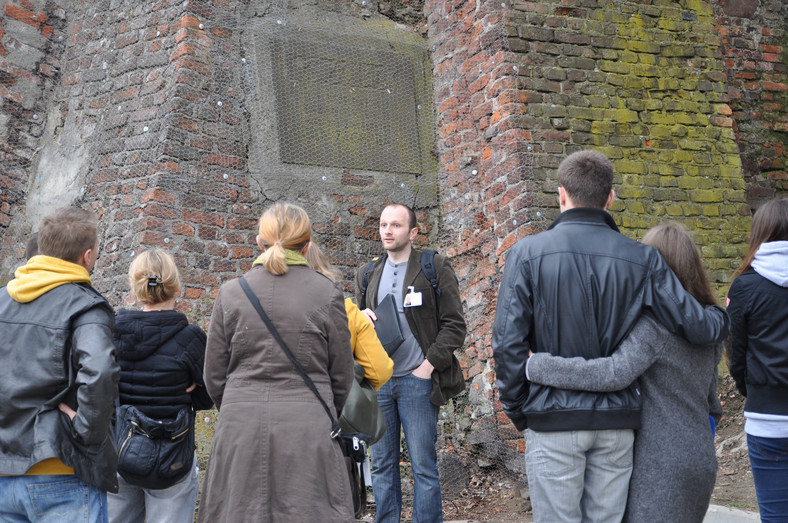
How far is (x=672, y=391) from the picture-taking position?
8.64 feet

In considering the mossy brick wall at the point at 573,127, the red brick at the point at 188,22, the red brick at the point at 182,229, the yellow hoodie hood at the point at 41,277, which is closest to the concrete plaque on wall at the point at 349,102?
the mossy brick wall at the point at 573,127

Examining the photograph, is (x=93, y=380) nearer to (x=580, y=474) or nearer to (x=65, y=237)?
(x=65, y=237)

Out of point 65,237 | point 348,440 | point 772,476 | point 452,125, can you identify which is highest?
point 452,125

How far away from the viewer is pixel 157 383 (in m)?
3.14

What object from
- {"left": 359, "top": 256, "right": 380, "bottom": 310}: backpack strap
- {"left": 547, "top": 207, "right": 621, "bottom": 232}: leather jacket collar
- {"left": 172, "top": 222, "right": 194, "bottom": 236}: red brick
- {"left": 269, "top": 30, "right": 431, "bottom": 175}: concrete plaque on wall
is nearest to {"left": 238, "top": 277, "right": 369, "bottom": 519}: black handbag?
{"left": 547, "top": 207, "right": 621, "bottom": 232}: leather jacket collar

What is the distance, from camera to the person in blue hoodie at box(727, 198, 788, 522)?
3.04 metres

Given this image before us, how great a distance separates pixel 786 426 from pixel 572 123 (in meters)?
2.85

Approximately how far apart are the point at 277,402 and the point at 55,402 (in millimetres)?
715

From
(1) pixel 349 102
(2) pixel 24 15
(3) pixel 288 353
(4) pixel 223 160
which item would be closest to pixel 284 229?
(3) pixel 288 353

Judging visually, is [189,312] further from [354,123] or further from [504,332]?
[504,332]

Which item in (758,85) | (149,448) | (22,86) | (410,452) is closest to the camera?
(149,448)

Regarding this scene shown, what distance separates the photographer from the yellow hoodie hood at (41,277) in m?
2.68

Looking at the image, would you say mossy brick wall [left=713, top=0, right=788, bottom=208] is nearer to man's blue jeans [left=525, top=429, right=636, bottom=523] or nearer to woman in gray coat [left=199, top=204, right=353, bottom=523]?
man's blue jeans [left=525, top=429, right=636, bottom=523]

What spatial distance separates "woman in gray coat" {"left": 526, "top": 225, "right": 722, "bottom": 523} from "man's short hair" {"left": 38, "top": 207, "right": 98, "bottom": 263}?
160cm
